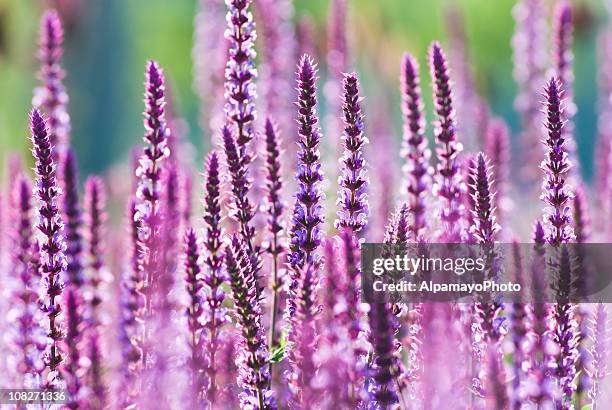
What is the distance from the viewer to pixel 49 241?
2.65m

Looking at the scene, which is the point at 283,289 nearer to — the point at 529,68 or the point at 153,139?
the point at 153,139

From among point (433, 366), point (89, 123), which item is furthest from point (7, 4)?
point (433, 366)

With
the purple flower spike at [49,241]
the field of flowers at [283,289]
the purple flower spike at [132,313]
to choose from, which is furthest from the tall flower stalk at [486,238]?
the purple flower spike at [49,241]

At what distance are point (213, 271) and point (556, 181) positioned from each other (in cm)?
108

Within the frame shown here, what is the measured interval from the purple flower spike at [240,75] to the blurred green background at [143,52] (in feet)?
21.9

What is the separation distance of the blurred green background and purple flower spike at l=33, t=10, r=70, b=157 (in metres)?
5.93

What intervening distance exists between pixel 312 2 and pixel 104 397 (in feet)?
32.0

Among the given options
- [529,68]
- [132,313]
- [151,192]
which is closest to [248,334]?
[151,192]

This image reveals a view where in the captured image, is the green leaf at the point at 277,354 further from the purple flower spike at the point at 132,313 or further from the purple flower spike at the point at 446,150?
the purple flower spike at the point at 446,150

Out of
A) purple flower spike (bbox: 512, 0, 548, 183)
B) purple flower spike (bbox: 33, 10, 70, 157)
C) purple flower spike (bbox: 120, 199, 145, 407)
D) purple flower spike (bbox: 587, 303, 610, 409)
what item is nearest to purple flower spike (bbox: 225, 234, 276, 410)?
purple flower spike (bbox: 120, 199, 145, 407)

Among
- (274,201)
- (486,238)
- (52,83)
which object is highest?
(52,83)

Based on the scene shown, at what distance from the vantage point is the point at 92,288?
3.39m

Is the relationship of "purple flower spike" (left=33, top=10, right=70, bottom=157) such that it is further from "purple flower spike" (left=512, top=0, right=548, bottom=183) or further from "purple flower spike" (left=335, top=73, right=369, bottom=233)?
"purple flower spike" (left=512, top=0, right=548, bottom=183)

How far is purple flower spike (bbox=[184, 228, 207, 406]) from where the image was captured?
7.48 feet
